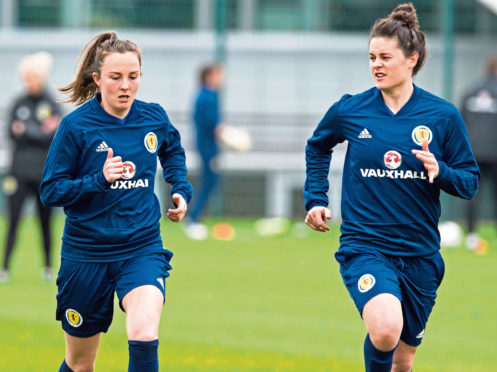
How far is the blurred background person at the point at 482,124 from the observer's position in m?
13.3

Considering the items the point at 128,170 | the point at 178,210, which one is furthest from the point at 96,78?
the point at 178,210

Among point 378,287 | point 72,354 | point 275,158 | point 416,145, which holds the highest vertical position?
point 416,145

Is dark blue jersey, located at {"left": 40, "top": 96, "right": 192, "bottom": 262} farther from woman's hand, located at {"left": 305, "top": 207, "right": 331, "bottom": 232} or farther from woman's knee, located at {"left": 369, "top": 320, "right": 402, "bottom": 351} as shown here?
woman's knee, located at {"left": 369, "top": 320, "right": 402, "bottom": 351}

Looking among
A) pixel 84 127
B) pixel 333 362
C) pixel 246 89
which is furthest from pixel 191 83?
pixel 84 127

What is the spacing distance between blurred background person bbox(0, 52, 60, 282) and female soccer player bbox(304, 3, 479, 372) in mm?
5284

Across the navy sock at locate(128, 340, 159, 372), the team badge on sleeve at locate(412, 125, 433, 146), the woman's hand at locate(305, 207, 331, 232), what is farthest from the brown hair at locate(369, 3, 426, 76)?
the navy sock at locate(128, 340, 159, 372)

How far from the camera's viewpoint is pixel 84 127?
5309 mm

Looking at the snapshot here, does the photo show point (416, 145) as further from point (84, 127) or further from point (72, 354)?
point (72, 354)

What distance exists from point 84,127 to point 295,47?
16.4m

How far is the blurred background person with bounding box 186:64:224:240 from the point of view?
49.0 feet

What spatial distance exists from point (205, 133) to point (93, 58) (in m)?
9.66

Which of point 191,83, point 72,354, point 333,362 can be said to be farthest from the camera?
point 191,83

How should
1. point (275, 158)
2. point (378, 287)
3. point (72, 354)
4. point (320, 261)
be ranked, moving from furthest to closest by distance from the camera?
point (275, 158)
point (320, 261)
point (72, 354)
point (378, 287)

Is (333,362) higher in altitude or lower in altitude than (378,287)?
lower
